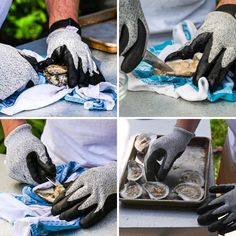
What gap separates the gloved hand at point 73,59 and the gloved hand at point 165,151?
6.8 inches

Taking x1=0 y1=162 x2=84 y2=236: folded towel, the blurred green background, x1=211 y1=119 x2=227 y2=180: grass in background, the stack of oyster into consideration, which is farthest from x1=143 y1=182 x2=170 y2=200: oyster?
the blurred green background

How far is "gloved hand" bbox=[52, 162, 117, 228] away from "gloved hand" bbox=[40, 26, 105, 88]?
7.5 inches

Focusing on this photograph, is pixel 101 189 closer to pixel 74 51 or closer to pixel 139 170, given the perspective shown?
pixel 139 170

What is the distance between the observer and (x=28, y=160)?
1.09 meters

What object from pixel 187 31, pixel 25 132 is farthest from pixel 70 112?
pixel 187 31

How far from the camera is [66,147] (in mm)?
1202

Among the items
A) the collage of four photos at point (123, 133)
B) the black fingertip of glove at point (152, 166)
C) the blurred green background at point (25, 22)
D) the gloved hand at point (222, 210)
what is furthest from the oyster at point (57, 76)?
the blurred green background at point (25, 22)

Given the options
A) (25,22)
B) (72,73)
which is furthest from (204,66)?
(25,22)

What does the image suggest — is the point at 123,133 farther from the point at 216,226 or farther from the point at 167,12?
the point at 167,12

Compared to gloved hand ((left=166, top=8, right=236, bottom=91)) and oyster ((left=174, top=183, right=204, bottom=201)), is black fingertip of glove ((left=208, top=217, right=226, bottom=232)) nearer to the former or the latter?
oyster ((left=174, top=183, right=204, bottom=201))

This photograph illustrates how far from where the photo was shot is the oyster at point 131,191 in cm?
98

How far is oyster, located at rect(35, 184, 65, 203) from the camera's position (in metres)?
1.05

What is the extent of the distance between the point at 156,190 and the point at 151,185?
13mm

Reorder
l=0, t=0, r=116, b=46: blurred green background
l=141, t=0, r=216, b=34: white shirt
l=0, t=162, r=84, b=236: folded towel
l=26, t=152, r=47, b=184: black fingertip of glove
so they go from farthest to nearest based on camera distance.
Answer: l=0, t=0, r=116, b=46: blurred green background → l=141, t=0, r=216, b=34: white shirt → l=26, t=152, r=47, b=184: black fingertip of glove → l=0, t=162, r=84, b=236: folded towel
